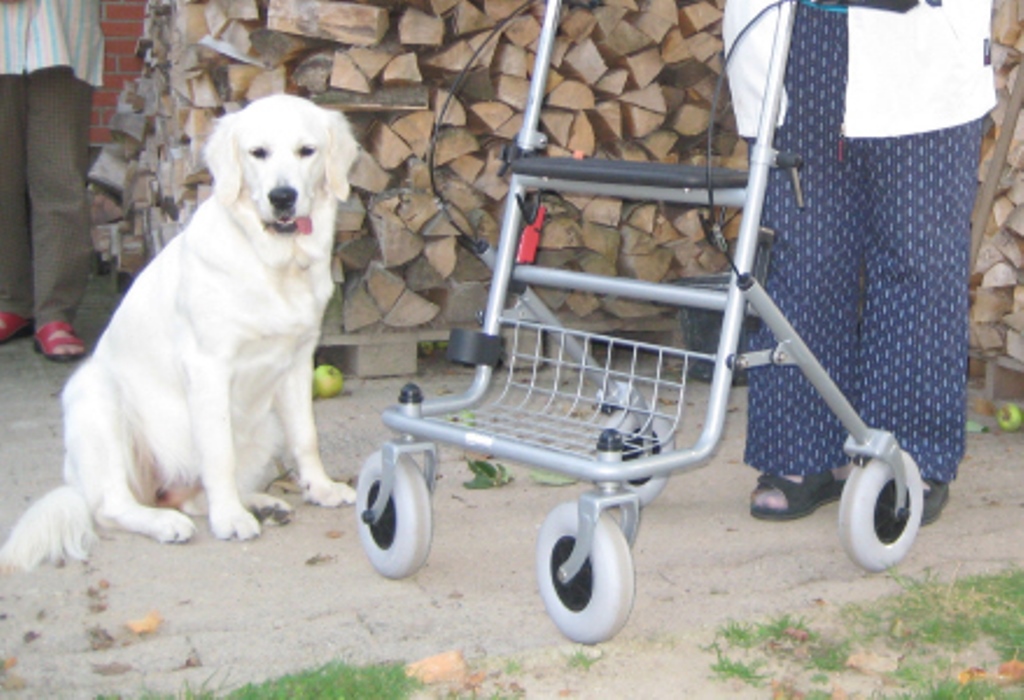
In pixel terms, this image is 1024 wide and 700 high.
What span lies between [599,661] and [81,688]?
2.79ft

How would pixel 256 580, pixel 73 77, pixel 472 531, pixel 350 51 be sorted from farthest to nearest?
pixel 73 77, pixel 350 51, pixel 472 531, pixel 256 580

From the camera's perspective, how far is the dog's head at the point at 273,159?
269cm

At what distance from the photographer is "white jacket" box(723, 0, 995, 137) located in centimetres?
247

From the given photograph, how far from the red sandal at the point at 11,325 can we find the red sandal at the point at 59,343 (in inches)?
11.1

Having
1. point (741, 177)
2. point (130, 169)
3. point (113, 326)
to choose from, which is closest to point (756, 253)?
point (741, 177)

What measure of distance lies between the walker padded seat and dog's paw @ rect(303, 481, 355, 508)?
41.7 inches

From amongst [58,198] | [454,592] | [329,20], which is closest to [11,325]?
[58,198]

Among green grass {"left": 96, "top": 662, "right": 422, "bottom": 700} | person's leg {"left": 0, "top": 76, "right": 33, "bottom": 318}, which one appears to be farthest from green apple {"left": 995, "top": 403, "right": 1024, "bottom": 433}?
person's leg {"left": 0, "top": 76, "right": 33, "bottom": 318}

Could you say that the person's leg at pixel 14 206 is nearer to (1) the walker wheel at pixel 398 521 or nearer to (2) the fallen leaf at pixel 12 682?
(1) the walker wheel at pixel 398 521

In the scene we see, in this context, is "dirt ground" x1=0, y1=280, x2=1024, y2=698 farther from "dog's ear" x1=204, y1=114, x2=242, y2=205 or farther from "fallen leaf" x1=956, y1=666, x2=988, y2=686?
"dog's ear" x1=204, y1=114, x2=242, y2=205

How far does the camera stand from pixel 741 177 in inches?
86.7

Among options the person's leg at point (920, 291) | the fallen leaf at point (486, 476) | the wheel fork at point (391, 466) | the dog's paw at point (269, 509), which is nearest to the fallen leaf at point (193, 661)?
the wheel fork at point (391, 466)

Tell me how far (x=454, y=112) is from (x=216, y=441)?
1.57 m

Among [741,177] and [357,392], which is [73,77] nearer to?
[357,392]
